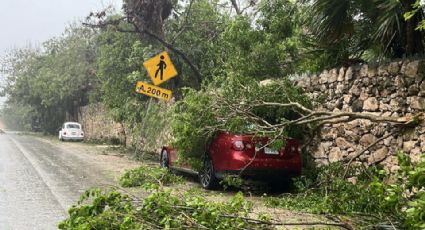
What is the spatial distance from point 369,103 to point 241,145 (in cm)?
250

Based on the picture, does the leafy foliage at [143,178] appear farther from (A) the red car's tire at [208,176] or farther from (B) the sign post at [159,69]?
(B) the sign post at [159,69]

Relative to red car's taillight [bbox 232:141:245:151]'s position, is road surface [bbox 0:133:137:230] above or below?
below

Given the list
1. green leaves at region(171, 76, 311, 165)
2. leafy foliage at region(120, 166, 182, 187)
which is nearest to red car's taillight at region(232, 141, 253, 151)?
green leaves at region(171, 76, 311, 165)

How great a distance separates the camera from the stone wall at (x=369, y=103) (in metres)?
7.88

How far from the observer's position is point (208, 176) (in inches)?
399

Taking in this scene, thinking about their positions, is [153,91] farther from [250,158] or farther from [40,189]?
[250,158]

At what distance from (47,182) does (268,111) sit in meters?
5.08

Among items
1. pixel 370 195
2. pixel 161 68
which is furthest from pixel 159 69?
pixel 370 195

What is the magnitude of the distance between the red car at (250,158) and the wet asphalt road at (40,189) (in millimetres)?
2746

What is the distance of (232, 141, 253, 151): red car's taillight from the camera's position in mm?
9383

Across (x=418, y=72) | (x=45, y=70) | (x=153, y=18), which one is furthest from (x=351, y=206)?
(x=45, y=70)

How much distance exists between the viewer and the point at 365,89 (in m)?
9.14

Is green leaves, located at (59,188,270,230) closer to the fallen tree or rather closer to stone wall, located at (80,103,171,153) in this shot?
the fallen tree

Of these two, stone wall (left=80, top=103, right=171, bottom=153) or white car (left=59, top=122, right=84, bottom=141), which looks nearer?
stone wall (left=80, top=103, right=171, bottom=153)
